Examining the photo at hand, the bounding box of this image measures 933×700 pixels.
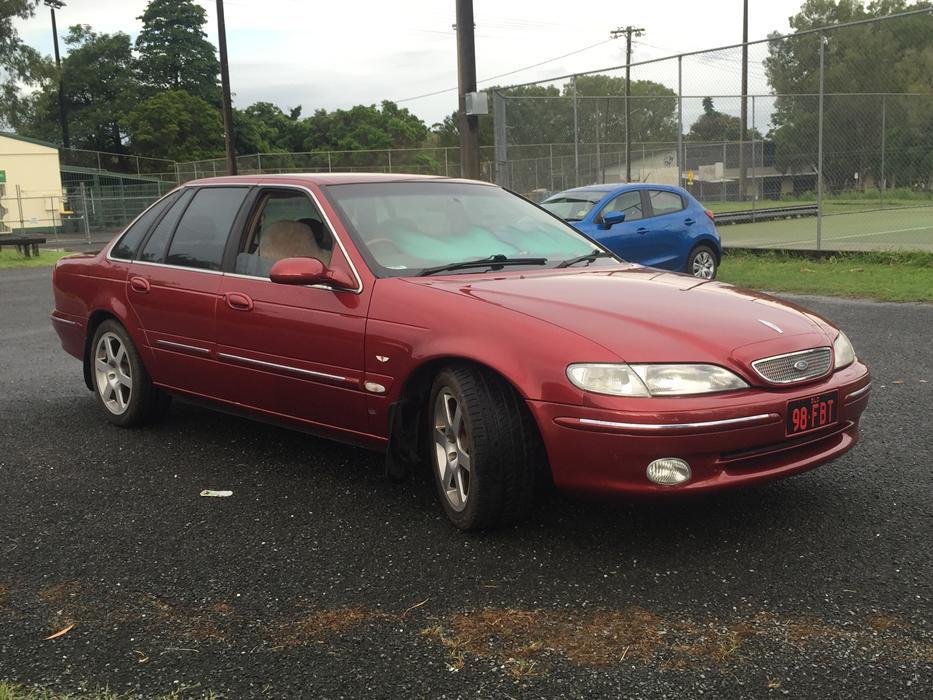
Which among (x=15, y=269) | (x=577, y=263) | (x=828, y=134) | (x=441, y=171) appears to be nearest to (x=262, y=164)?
(x=441, y=171)

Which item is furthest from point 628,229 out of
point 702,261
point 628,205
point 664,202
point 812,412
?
point 812,412

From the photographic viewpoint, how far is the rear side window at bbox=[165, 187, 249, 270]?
511cm

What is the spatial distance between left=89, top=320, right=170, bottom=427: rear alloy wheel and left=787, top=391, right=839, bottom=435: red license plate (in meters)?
3.60

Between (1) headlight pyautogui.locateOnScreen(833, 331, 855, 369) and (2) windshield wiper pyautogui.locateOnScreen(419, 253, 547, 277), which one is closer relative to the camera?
(1) headlight pyautogui.locateOnScreen(833, 331, 855, 369)

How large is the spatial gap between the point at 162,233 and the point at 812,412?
12.2 ft

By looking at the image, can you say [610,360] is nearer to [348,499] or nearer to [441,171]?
[348,499]

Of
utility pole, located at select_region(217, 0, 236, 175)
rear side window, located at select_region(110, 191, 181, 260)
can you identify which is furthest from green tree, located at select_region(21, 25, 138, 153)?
rear side window, located at select_region(110, 191, 181, 260)

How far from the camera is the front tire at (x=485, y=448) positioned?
3.60 meters

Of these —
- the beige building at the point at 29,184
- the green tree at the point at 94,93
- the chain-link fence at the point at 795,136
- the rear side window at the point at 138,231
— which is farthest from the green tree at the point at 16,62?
the rear side window at the point at 138,231

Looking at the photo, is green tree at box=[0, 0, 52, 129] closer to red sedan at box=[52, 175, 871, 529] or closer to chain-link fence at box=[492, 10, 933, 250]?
chain-link fence at box=[492, 10, 933, 250]

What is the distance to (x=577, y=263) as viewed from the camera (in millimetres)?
4770

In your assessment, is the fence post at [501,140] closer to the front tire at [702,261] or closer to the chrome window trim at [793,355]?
the front tire at [702,261]

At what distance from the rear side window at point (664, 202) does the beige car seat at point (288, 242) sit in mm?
8803

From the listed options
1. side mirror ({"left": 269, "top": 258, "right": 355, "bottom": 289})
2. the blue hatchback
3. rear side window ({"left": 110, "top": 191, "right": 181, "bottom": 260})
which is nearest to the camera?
side mirror ({"left": 269, "top": 258, "right": 355, "bottom": 289})
